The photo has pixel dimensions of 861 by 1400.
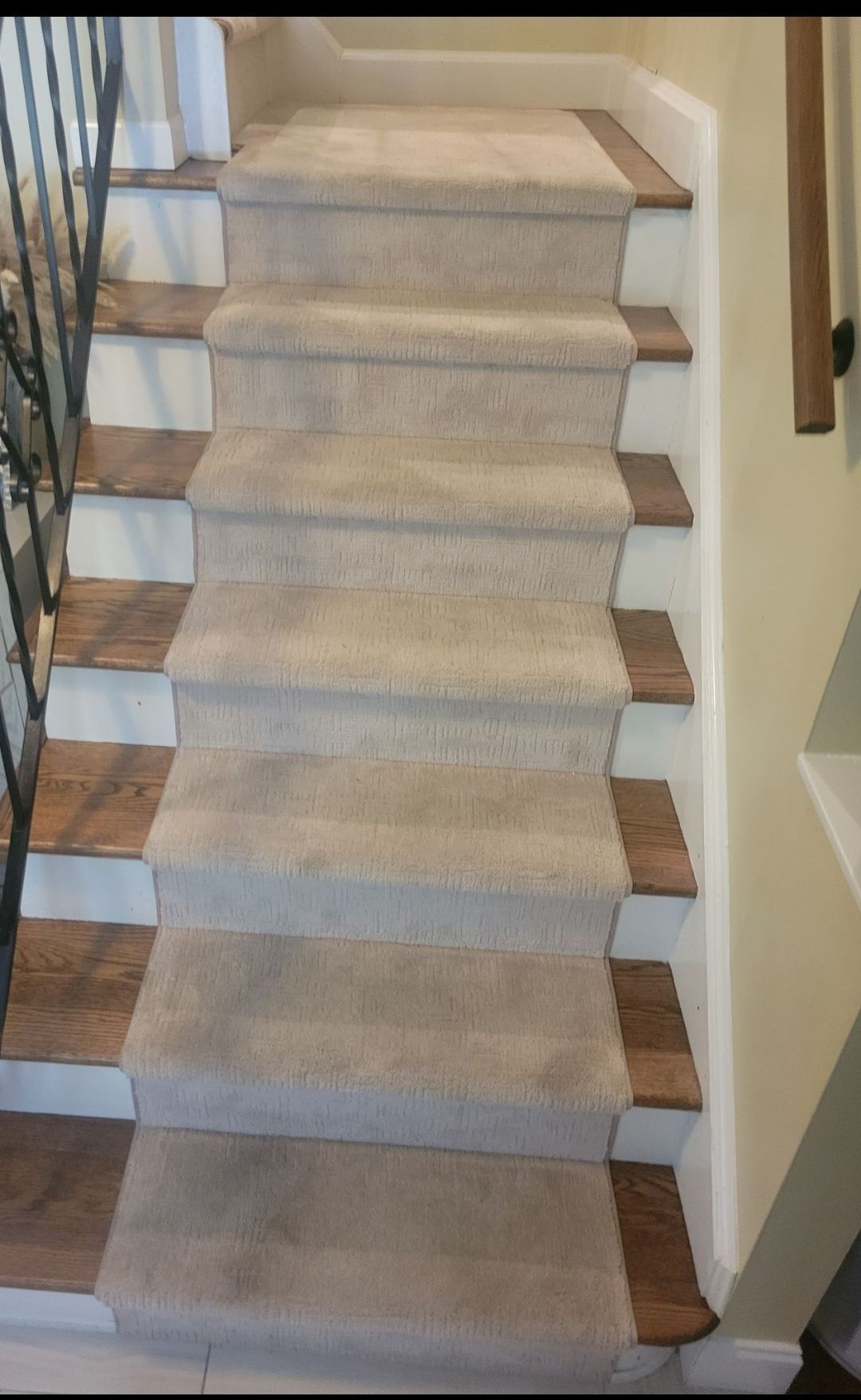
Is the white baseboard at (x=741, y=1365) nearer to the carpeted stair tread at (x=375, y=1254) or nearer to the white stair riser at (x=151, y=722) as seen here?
the carpeted stair tread at (x=375, y=1254)

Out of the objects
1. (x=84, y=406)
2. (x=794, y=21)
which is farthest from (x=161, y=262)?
(x=794, y=21)

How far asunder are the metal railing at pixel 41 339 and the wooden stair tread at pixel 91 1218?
23cm

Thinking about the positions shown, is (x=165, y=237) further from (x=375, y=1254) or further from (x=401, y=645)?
(x=375, y=1254)

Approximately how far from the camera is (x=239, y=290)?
5.99ft

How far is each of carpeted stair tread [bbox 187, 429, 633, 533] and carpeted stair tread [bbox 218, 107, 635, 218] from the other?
1.46 feet

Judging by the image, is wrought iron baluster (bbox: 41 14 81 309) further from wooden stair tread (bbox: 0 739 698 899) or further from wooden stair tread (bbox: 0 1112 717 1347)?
wooden stair tread (bbox: 0 1112 717 1347)

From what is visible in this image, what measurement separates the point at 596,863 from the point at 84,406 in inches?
47.9

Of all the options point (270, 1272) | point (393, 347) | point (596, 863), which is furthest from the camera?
point (393, 347)

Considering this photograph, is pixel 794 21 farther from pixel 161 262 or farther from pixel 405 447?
pixel 161 262

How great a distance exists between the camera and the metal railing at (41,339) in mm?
1313

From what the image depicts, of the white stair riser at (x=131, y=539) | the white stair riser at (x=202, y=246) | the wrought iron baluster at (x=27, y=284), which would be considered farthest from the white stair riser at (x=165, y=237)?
the white stair riser at (x=131, y=539)

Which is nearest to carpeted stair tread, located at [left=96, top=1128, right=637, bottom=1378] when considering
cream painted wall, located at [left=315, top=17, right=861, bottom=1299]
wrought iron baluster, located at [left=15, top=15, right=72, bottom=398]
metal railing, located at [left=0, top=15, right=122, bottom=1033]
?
cream painted wall, located at [left=315, top=17, right=861, bottom=1299]

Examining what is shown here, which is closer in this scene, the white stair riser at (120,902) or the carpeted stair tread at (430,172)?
the white stair riser at (120,902)

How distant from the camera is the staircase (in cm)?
139
